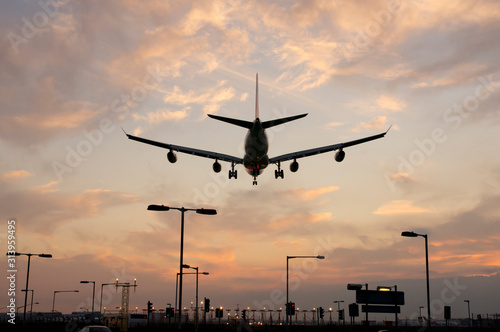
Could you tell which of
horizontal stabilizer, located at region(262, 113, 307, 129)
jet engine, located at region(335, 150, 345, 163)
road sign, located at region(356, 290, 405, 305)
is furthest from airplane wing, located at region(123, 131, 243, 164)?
road sign, located at region(356, 290, 405, 305)

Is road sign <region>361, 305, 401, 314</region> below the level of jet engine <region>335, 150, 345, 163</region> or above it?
below

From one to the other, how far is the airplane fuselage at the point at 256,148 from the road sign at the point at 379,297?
17.6 meters

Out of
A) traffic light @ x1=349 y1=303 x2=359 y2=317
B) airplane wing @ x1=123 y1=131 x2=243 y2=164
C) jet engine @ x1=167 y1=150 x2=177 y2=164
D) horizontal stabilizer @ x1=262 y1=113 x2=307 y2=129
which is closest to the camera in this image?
traffic light @ x1=349 y1=303 x2=359 y2=317

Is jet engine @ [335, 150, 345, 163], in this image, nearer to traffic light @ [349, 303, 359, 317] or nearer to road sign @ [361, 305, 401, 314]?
traffic light @ [349, 303, 359, 317]

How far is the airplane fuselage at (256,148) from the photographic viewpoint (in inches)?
2147

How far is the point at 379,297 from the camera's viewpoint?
150ft

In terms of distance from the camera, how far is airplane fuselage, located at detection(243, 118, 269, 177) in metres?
54.5

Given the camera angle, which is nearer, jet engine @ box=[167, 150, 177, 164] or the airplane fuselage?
jet engine @ box=[167, 150, 177, 164]

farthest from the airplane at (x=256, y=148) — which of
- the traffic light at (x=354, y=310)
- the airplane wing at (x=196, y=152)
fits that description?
the traffic light at (x=354, y=310)

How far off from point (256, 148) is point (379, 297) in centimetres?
1928

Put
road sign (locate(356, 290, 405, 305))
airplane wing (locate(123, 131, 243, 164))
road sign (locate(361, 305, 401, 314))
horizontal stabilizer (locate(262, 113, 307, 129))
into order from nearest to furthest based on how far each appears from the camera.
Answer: road sign (locate(356, 290, 405, 305)) < road sign (locate(361, 305, 401, 314)) < horizontal stabilizer (locate(262, 113, 307, 129)) < airplane wing (locate(123, 131, 243, 164))

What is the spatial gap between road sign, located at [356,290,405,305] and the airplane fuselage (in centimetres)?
1759

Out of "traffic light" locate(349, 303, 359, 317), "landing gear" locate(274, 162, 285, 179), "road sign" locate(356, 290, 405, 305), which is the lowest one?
"traffic light" locate(349, 303, 359, 317)

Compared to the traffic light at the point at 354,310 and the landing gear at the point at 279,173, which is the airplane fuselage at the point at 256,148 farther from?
the traffic light at the point at 354,310
